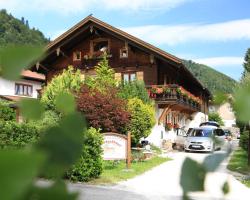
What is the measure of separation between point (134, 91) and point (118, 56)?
18.5 ft

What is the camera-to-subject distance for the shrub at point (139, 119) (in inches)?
857

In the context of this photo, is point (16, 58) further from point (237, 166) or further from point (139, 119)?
point (139, 119)

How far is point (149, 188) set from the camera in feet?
41.2

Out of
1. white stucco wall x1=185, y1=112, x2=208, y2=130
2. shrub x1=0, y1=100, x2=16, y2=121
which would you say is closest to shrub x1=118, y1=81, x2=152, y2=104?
shrub x1=0, y1=100, x2=16, y2=121

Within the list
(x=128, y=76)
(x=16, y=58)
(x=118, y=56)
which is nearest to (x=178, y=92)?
(x=128, y=76)

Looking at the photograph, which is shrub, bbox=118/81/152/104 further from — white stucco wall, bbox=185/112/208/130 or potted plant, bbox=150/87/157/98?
white stucco wall, bbox=185/112/208/130

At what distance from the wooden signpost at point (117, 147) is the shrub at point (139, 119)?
529 centimetres

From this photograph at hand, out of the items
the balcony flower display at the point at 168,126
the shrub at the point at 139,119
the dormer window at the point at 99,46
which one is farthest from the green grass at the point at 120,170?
the dormer window at the point at 99,46

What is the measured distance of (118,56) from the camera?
2898 centimetres

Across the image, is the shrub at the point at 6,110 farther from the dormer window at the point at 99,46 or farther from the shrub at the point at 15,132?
the dormer window at the point at 99,46

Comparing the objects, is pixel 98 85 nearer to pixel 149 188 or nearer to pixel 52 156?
pixel 149 188

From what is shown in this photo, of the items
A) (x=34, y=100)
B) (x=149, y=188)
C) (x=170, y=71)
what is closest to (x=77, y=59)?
(x=170, y=71)

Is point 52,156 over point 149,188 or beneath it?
over

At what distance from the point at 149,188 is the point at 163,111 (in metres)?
15.1
